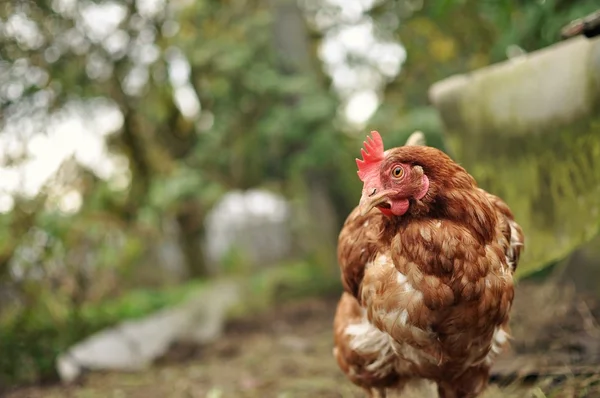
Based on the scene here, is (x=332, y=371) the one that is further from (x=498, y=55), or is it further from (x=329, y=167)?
(x=329, y=167)

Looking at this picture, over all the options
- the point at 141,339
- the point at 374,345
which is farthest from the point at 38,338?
the point at 374,345

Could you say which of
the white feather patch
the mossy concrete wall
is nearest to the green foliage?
the white feather patch

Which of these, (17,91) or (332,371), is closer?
(332,371)

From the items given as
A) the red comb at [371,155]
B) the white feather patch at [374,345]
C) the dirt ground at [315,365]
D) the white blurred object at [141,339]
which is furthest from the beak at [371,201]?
the white blurred object at [141,339]

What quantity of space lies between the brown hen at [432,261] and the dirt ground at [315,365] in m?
0.48

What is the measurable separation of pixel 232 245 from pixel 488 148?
665cm

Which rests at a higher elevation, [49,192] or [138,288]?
[49,192]

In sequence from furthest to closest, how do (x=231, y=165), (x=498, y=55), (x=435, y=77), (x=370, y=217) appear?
(x=231, y=165) → (x=435, y=77) → (x=498, y=55) → (x=370, y=217)

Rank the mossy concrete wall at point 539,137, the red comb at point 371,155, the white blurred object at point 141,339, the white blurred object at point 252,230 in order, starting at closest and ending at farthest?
1. the red comb at point 371,155
2. the mossy concrete wall at point 539,137
3. the white blurred object at point 141,339
4. the white blurred object at point 252,230

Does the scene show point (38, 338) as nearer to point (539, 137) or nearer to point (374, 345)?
point (374, 345)

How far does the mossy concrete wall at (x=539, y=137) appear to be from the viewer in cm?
248

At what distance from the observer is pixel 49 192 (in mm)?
4867

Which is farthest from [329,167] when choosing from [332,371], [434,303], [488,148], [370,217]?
[434,303]

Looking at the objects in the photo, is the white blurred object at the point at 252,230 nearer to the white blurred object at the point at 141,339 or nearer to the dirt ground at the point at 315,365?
the white blurred object at the point at 141,339
